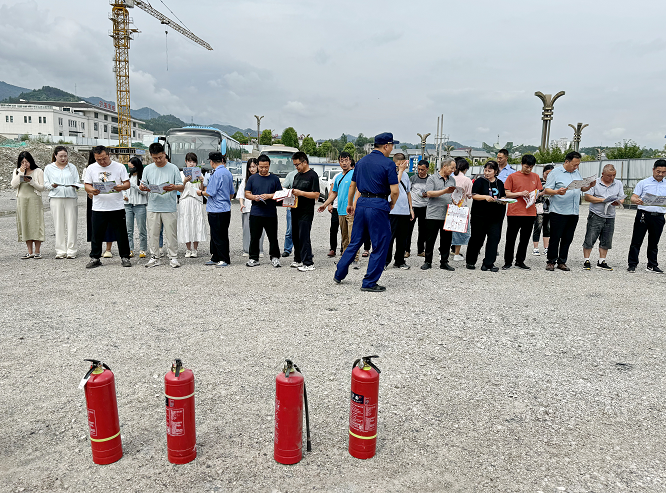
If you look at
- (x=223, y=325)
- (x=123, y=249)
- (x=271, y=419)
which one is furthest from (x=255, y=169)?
(x=271, y=419)

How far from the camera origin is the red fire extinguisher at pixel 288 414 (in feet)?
8.95

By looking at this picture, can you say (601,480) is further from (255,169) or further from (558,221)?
(255,169)

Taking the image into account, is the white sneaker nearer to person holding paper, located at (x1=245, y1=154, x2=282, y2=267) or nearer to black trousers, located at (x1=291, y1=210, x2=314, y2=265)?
person holding paper, located at (x1=245, y1=154, x2=282, y2=267)

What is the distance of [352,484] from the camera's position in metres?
2.65

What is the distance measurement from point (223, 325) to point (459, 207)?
15.7 feet

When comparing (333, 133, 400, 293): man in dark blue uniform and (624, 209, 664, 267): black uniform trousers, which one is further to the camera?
(624, 209, 664, 267): black uniform trousers

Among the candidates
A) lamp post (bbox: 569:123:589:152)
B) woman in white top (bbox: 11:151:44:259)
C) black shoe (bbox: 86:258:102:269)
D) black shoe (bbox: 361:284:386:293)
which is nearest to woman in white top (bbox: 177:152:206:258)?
black shoe (bbox: 86:258:102:269)

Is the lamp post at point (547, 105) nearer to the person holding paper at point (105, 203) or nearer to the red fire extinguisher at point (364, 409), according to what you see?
the person holding paper at point (105, 203)

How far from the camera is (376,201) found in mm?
6375

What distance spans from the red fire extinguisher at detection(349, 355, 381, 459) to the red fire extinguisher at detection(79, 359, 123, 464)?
140 cm

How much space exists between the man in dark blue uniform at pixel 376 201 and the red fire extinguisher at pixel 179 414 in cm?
400

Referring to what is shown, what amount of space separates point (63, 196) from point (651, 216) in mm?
10182

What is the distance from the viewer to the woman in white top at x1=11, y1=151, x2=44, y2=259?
8.21 metres

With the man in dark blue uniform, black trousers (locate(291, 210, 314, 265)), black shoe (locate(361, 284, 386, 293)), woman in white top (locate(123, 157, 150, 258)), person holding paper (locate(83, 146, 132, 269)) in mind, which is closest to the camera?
the man in dark blue uniform
